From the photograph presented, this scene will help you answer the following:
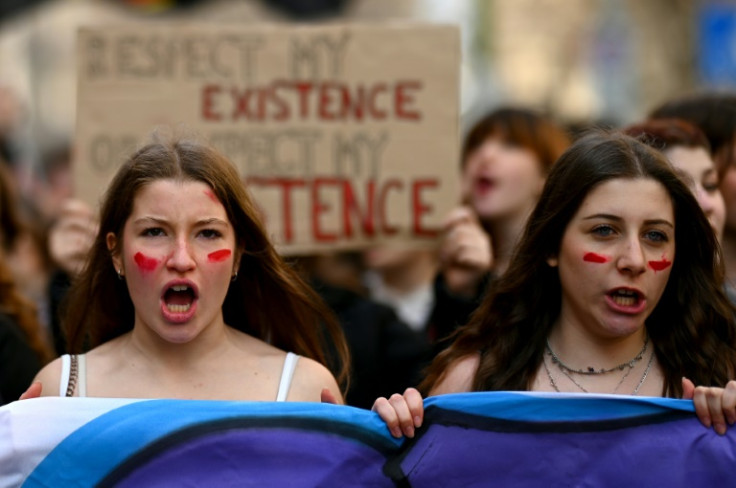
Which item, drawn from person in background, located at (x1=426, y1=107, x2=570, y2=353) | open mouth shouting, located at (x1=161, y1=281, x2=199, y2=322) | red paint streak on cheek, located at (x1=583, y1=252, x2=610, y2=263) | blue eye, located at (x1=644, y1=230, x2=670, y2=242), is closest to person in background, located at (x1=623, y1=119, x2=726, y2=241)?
blue eye, located at (x1=644, y1=230, x2=670, y2=242)

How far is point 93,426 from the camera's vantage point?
354 cm

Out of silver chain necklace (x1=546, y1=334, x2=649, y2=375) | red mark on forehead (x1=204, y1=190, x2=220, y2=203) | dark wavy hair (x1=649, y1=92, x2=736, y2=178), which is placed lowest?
silver chain necklace (x1=546, y1=334, x2=649, y2=375)

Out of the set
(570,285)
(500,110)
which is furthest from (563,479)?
(500,110)

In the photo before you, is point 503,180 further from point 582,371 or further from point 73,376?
point 73,376

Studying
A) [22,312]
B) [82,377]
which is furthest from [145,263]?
[22,312]

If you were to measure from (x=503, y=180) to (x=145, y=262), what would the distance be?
2288mm

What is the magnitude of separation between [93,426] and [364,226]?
1973 millimetres

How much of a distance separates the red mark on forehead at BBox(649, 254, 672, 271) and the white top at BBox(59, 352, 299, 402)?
98 centimetres

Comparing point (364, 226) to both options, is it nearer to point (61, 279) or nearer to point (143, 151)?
point (61, 279)

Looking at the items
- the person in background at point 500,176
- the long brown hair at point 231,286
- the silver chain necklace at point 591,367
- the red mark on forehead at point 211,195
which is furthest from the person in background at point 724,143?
the red mark on forehead at point 211,195

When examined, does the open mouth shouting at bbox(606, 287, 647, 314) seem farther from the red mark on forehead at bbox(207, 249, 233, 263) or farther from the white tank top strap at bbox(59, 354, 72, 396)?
the white tank top strap at bbox(59, 354, 72, 396)

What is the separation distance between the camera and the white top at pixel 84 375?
3.75m

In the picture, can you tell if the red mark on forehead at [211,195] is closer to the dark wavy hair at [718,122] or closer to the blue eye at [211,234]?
the blue eye at [211,234]

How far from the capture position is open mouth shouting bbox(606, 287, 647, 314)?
366 centimetres
